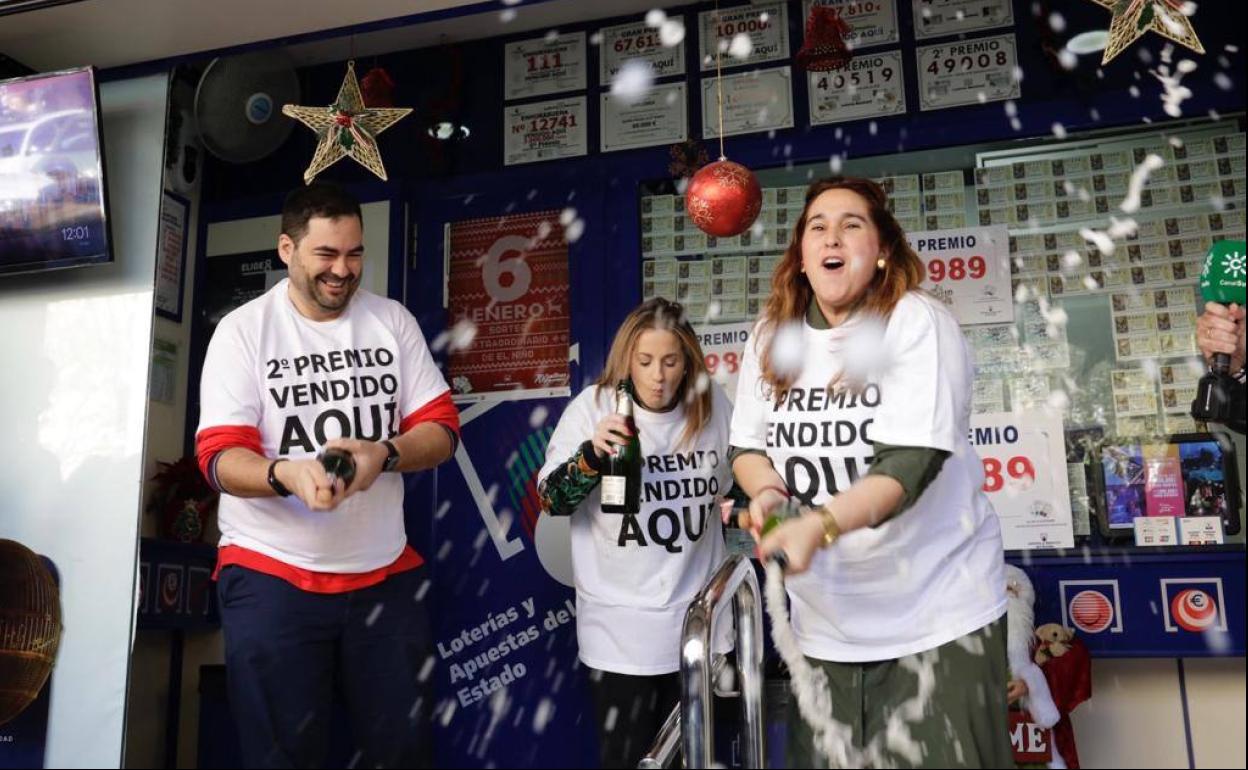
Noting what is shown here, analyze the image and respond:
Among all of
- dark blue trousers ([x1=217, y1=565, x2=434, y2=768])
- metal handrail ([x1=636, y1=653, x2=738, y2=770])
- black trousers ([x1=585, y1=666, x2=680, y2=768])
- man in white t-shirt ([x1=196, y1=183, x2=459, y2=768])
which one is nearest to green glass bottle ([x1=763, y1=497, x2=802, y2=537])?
metal handrail ([x1=636, y1=653, x2=738, y2=770])

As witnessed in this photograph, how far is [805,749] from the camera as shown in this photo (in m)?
2.71

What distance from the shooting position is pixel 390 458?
3264mm

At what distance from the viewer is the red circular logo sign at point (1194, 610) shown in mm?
4797

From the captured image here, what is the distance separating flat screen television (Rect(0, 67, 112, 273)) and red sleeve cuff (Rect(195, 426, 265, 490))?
1354mm

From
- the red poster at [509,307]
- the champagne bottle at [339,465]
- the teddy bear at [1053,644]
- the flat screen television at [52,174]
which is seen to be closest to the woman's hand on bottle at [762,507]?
the champagne bottle at [339,465]

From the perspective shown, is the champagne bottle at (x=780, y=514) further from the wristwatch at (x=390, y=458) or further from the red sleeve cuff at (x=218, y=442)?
the red sleeve cuff at (x=218, y=442)

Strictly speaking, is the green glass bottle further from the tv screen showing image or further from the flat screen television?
the tv screen showing image

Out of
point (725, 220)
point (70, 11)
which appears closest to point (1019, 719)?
point (725, 220)

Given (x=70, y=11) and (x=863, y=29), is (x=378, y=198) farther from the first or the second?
(x=863, y=29)

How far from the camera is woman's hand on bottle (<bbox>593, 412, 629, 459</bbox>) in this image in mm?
3781

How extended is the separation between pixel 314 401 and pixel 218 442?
28cm

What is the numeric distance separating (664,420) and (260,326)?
1.32 m

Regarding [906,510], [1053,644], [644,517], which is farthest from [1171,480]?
[906,510]

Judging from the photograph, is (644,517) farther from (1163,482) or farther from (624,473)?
(1163,482)
